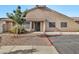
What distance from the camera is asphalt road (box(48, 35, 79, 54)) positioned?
4.24 meters

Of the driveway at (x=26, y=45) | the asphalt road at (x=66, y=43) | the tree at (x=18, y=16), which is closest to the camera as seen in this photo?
the tree at (x=18, y=16)

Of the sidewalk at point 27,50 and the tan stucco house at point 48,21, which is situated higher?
the tan stucco house at point 48,21

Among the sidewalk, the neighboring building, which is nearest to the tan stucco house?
the neighboring building

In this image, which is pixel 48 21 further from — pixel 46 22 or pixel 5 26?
pixel 5 26

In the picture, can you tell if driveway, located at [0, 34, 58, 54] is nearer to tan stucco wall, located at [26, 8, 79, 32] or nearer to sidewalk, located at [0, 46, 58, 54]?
sidewalk, located at [0, 46, 58, 54]

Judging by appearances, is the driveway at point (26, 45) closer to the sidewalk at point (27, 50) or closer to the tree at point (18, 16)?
the sidewalk at point (27, 50)

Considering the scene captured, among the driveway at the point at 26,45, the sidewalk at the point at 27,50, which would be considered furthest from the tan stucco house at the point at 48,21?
the sidewalk at the point at 27,50

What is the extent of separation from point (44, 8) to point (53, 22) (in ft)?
1.30

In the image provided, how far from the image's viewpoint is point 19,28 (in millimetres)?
3979

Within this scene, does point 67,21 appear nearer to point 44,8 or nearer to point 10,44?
point 44,8

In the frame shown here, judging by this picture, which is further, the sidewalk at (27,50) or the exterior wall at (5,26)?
the sidewalk at (27,50)

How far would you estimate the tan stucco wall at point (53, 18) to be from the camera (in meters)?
4.05

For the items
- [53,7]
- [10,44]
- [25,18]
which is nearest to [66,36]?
[53,7]

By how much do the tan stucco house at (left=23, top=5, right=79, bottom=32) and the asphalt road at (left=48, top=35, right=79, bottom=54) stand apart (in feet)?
0.75
